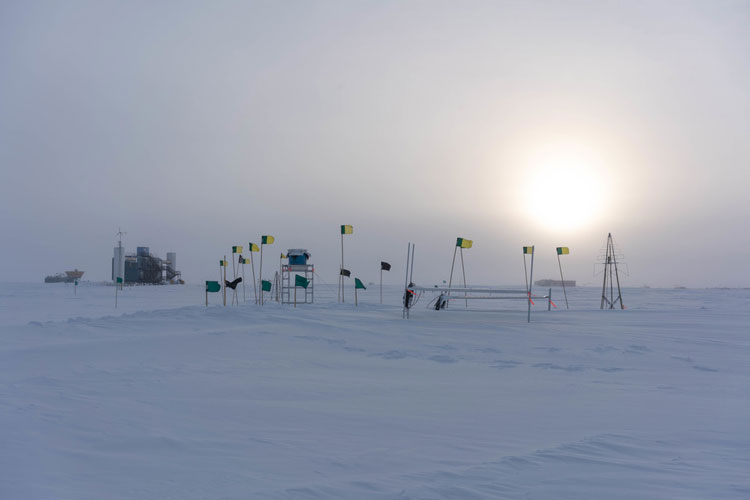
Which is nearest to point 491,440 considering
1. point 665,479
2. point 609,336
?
point 665,479

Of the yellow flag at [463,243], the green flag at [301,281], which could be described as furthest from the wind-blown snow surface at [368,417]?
the green flag at [301,281]

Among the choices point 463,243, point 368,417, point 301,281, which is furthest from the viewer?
point 301,281

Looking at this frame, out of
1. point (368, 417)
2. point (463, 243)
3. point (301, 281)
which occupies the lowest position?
point (368, 417)

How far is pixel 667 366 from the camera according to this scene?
9.43 m

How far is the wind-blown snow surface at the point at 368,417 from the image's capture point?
377 centimetres

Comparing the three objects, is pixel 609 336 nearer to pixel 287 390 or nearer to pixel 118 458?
pixel 287 390

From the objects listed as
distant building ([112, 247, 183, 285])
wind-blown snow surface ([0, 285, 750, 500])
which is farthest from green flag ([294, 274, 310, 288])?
distant building ([112, 247, 183, 285])

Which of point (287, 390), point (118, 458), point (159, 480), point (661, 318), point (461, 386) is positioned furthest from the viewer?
point (661, 318)

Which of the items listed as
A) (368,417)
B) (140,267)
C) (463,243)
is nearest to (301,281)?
(463,243)

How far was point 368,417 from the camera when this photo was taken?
18.8ft

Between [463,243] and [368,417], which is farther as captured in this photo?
[463,243]

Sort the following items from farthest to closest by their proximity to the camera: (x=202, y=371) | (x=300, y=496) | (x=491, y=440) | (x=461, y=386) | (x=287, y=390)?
(x=202, y=371)
(x=461, y=386)
(x=287, y=390)
(x=491, y=440)
(x=300, y=496)

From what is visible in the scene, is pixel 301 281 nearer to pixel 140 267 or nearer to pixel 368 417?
pixel 368 417

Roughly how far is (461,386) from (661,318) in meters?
12.1
